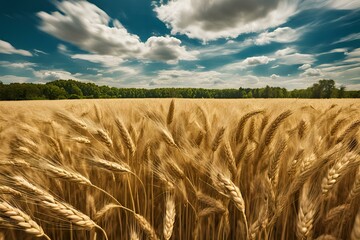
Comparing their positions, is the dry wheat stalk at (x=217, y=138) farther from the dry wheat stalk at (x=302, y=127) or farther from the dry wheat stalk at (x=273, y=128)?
the dry wheat stalk at (x=302, y=127)

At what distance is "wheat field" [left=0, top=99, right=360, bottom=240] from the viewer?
3.02 feet

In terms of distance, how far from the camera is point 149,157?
4.56 ft

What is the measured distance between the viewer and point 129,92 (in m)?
70.6

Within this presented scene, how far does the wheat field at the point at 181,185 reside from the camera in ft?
3.02

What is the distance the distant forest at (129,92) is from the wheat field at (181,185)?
41042mm

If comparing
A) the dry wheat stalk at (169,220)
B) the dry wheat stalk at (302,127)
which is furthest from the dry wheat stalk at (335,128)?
the dry wheat stalk at (169,220)

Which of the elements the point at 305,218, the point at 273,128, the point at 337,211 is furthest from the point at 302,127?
the point at 305,218

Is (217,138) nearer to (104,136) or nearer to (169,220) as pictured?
(169,220)

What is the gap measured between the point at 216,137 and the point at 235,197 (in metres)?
0.46

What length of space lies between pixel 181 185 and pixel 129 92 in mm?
71746

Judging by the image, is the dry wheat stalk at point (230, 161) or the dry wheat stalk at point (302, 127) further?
the dry wheat stalk at point (302, 127)

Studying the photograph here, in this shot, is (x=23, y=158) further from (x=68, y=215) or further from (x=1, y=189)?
(x=68, y=215)

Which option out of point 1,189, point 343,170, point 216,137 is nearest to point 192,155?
point 216,137

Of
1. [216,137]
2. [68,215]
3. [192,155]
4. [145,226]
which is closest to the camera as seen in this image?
[68,215]
